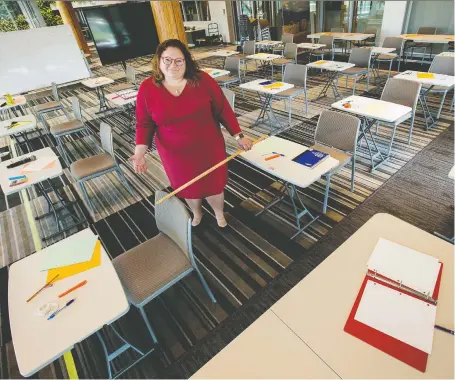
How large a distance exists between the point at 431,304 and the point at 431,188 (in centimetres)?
263

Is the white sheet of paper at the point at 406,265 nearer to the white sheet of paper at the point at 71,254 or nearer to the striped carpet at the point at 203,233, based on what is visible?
the striped carpet at the point at 203,233

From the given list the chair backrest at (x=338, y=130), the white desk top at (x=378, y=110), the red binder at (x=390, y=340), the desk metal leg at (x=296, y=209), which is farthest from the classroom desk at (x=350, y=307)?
the white desk top at (x=378, y=110)

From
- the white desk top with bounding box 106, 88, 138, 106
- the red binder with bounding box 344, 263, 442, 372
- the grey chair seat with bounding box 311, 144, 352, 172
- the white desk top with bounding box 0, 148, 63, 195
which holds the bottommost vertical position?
the grey chair seat with bounding box 311, 144, 352, 172

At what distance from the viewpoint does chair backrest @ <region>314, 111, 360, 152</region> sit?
9.91 feet

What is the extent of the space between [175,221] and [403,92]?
3684mm

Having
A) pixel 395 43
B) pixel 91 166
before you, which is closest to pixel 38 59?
pixel 91 166

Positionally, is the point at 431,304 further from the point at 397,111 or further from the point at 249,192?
the point at 397,111

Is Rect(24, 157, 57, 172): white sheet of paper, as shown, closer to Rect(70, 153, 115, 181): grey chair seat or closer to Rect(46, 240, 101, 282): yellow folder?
Rect(70, 153, 115, 181): grey chair seat

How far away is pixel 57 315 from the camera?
1.56m

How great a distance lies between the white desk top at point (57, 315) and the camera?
141 centimetres

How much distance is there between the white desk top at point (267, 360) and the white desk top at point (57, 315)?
65 centimetres

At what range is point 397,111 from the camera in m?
3.39

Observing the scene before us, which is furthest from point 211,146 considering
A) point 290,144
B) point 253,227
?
point 253,227

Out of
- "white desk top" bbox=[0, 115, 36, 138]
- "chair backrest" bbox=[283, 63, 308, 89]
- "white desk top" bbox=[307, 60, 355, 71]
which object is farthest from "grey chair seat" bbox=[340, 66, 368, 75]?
"white desk top" bbox=[0, 115, 36, 138]
